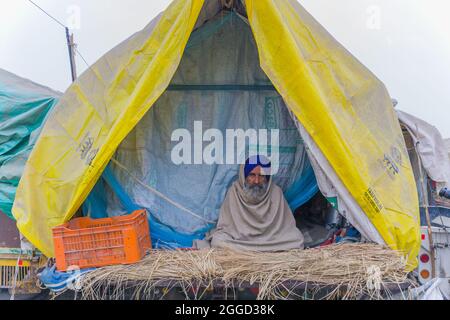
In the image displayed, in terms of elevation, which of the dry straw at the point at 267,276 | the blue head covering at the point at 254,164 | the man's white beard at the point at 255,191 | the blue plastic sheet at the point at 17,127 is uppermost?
the blue plastic sheet at the point at 17,127

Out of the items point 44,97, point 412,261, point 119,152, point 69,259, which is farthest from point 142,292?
point 44,97

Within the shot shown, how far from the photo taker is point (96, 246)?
363 cm

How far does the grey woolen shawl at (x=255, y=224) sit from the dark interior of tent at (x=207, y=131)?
28 cm

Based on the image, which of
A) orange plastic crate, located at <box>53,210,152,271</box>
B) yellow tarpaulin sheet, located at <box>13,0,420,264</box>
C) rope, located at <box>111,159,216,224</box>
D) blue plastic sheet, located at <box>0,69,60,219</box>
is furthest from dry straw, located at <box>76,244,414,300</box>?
blue plastic sheet, located at <box>0,69,60,219</box>

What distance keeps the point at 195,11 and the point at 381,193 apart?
220 centimetres

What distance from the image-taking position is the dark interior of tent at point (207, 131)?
493 centimetres

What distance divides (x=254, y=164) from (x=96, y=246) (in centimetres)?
186

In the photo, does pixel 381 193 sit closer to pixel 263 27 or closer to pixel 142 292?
pixel 263 27

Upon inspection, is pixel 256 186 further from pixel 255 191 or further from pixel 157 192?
pixel 157 192

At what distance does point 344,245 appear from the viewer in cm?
397

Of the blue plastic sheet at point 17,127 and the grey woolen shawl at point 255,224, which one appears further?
the blue plastic sheet at point 17,127

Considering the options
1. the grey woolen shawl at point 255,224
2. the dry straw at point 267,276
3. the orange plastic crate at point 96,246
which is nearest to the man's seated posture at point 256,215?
the grey woolen shawl at point 255,224

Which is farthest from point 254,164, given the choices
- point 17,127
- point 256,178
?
point 17,127

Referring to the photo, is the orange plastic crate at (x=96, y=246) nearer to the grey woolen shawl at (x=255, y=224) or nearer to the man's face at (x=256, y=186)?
the grey woolen shawl at (x=255, y=224)
